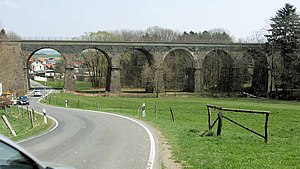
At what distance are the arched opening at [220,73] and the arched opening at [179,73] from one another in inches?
133

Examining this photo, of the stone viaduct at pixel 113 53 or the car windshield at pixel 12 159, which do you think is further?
the stone viaduct at pixel 113 53

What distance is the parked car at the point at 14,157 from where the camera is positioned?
332 cm

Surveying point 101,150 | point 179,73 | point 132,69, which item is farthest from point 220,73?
point 101,150

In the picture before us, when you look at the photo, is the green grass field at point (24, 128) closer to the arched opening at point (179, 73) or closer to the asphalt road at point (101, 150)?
the asphalt road at point (101, 150)

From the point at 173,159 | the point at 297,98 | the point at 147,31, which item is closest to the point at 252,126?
the point at 173,159

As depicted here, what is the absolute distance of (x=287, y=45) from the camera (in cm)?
6638

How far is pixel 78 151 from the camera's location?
11625mm

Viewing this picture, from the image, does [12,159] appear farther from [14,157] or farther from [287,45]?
[287,45]

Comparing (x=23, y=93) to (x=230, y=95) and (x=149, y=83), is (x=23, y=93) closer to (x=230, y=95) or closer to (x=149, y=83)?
(x=149, y=83)

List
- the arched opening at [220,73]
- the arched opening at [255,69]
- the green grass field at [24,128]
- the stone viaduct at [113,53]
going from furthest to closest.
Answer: the arched opening at [220,73] → the arched opening at [255,69] → the stone viaduct at [113,53] → the green grass field at [24,128]

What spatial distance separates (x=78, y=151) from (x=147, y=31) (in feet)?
425

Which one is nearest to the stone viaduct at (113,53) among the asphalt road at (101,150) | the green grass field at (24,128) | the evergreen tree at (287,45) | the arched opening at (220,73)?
the arched opening at (220,73)

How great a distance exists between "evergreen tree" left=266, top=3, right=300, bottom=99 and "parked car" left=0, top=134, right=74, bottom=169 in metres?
63.0

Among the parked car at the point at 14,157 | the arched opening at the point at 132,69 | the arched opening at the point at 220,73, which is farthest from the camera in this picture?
the arched opening at the point at 132,69
